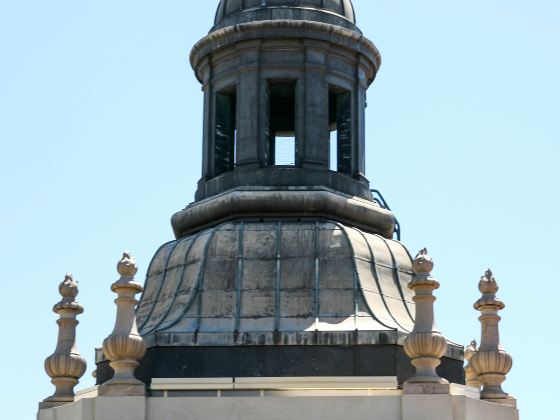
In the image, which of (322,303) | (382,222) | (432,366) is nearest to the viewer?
(432,366)

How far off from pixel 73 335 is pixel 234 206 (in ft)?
19.2

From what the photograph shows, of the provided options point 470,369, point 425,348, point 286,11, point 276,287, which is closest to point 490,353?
point 425,348

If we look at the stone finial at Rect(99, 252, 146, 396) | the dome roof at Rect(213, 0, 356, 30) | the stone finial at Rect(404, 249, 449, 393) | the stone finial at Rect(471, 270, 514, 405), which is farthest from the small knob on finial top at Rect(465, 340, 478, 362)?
the stone finial at Rect(99, 252, 146, 396)

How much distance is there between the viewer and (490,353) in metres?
53.8

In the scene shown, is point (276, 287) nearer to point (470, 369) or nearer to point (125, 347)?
point (125, 347)

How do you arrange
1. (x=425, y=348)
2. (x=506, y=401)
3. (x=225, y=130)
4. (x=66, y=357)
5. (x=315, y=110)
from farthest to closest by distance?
(x=225, y=130) → (x=315, y=110) → (x=66, y=357) → (x=506, y=401) → (x=425, y=348)

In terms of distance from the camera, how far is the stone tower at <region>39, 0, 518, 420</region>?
5194 centimetres

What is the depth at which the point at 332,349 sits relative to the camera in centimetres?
5406

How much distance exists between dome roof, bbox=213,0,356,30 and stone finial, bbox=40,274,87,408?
33.0ft

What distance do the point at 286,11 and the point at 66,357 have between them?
1252cm

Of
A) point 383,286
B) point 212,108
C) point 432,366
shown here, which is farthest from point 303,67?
point 432,366

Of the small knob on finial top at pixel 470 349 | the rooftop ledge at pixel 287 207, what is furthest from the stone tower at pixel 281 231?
the small knob on finial top at pixel 470 349

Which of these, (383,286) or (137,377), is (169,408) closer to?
(137,377)

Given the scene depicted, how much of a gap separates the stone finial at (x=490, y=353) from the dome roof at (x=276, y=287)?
2.14m
